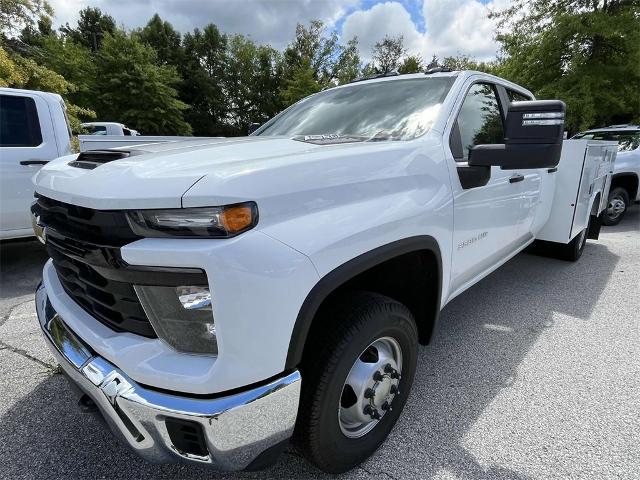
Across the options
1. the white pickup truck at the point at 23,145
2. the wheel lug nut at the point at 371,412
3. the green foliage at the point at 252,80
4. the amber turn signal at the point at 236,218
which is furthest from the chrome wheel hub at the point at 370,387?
the green foliage at the point at 252,80

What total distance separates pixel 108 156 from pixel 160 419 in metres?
1.15

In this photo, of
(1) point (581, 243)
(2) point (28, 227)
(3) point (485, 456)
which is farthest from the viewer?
(1) point (581, 243)

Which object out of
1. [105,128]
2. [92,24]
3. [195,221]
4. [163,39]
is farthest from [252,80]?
[195,221]

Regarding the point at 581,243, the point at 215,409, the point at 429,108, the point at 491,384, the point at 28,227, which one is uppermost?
the point at 429,108

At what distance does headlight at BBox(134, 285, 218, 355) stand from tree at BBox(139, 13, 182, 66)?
37614mm

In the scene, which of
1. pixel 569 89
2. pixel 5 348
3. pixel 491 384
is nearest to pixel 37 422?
pixel 5 348

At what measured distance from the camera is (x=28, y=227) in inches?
181

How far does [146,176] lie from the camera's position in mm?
1375

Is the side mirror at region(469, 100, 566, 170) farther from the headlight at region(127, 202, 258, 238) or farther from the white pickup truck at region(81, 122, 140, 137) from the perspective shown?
the white pickup truck at region(81, 122, 140, 137)

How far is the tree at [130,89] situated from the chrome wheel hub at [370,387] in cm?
2348

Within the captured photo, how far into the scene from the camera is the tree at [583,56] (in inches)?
471

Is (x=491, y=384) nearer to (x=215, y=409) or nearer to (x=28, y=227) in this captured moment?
(x=215, y=409)

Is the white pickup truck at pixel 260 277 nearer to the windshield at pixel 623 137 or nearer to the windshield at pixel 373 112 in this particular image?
the windshield at pixel 373 112

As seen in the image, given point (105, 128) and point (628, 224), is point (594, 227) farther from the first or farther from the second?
point (105, 128)
